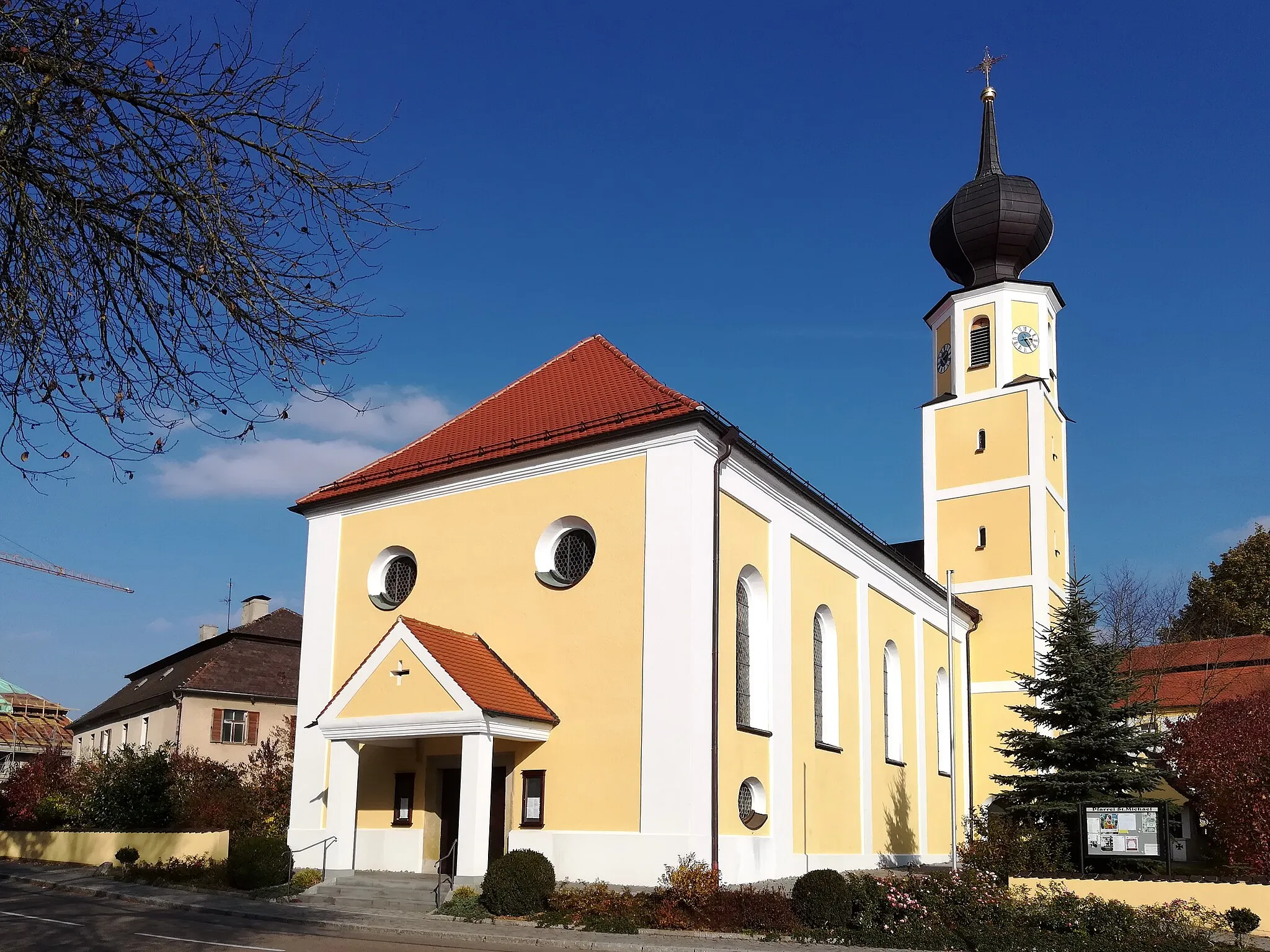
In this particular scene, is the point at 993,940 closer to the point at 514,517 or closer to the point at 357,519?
the point at 514,517

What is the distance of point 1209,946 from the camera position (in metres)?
14.0

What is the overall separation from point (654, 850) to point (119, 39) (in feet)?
45.4

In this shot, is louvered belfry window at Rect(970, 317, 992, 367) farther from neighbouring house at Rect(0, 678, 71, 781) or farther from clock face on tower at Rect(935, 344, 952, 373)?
neighbouring house at Rect(0, 678, 71, 781)

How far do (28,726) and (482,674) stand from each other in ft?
188

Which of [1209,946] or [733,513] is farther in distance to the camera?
[733,513]

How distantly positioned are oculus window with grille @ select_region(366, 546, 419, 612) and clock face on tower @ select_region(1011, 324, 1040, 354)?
2267 cm

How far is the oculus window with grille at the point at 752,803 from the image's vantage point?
18.9 metres

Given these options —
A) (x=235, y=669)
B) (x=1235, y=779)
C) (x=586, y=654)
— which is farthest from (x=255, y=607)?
(x=1235, y=779)

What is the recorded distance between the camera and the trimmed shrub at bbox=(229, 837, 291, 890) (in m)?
19.2

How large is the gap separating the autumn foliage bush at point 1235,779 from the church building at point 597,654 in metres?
5.18

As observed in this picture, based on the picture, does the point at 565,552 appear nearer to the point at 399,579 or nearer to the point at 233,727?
the point at 399,579

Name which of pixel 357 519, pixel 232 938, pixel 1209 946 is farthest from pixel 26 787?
pixel 1209 946

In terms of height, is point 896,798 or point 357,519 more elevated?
point 357,519

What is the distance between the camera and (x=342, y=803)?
1886 centimetres
